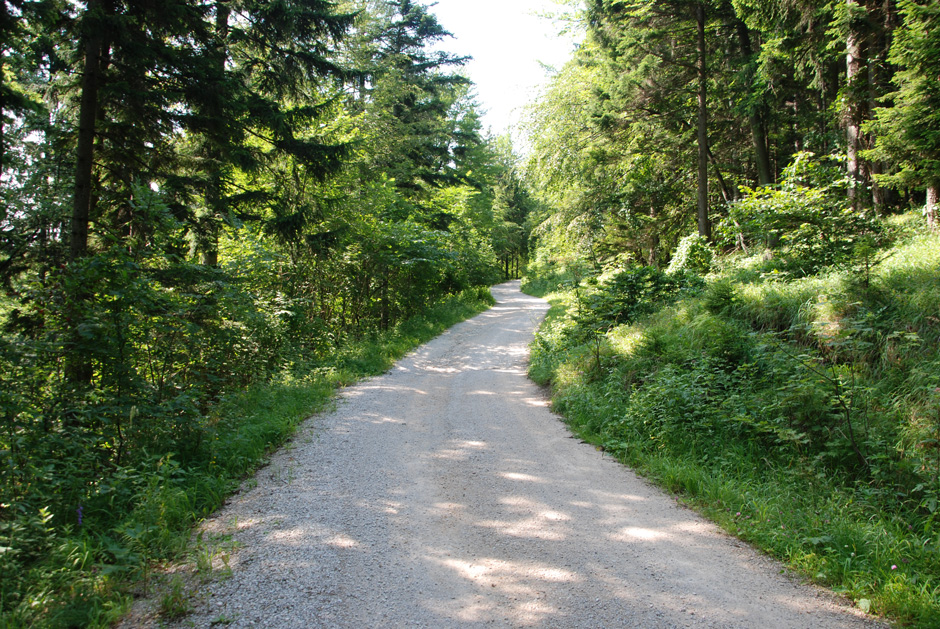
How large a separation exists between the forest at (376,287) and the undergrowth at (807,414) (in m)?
0.03

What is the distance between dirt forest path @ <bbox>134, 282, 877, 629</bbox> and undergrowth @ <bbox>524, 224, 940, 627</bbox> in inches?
14.6

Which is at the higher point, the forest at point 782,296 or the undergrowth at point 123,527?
the forest at point 782,296

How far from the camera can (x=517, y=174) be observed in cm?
1984

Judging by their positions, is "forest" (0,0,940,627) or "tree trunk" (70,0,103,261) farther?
"tree trunk" (70,0,103,261)

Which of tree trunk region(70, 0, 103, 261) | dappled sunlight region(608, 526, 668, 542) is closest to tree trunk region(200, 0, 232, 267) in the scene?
tree trunk region(70, 0, 103, 261)

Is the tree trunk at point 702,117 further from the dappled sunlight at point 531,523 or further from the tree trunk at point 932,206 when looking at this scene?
the dappled sunlight at point 531,523

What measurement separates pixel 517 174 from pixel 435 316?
22.8 feet

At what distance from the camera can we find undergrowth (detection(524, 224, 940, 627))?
3707mm

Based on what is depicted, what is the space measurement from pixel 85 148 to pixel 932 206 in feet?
47.1

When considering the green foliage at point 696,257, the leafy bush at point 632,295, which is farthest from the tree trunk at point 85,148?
the green foliage at point 696,257

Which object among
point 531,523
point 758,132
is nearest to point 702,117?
point 758,132

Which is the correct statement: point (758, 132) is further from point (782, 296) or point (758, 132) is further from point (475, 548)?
point (475, 548)

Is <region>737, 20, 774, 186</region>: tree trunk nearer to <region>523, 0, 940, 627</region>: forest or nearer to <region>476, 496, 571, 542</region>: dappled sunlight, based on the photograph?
<region>523, 0, 940, 627</region>: forest

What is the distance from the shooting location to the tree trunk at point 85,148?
22.7 ft
